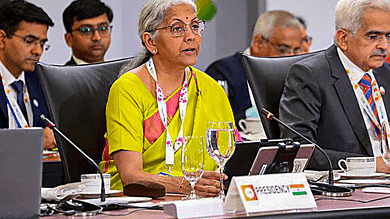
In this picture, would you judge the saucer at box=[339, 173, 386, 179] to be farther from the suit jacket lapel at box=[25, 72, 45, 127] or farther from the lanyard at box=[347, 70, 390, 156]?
the suit jacket lapel at box=[25, 72, 45, 127]

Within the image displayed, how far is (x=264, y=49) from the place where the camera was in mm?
5098

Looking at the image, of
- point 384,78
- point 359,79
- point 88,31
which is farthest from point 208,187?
point 88,31

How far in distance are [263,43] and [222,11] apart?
1927mm

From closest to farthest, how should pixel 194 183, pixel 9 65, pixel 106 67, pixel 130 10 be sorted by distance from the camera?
1. pixel 194 183
2. pixel 106 67
3. pixel 9 65
4. pixel 130 10

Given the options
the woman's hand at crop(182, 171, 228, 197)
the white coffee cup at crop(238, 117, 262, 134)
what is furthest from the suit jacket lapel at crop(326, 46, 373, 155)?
the woman's hand at crop(182, 171, 228, 197)

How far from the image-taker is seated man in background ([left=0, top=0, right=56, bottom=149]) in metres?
4.18

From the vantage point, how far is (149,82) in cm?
265

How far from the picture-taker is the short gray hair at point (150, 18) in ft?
8.76

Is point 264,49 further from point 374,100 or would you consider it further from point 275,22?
point 374,100

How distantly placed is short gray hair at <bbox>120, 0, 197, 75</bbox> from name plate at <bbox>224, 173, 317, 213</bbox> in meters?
1.05

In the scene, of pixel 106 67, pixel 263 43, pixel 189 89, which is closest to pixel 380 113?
pixel 189 89

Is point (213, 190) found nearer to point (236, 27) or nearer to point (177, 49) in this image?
point (177, 49)

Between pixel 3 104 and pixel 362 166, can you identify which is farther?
pixel 3 104

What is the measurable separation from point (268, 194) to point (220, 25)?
17.5 ft
